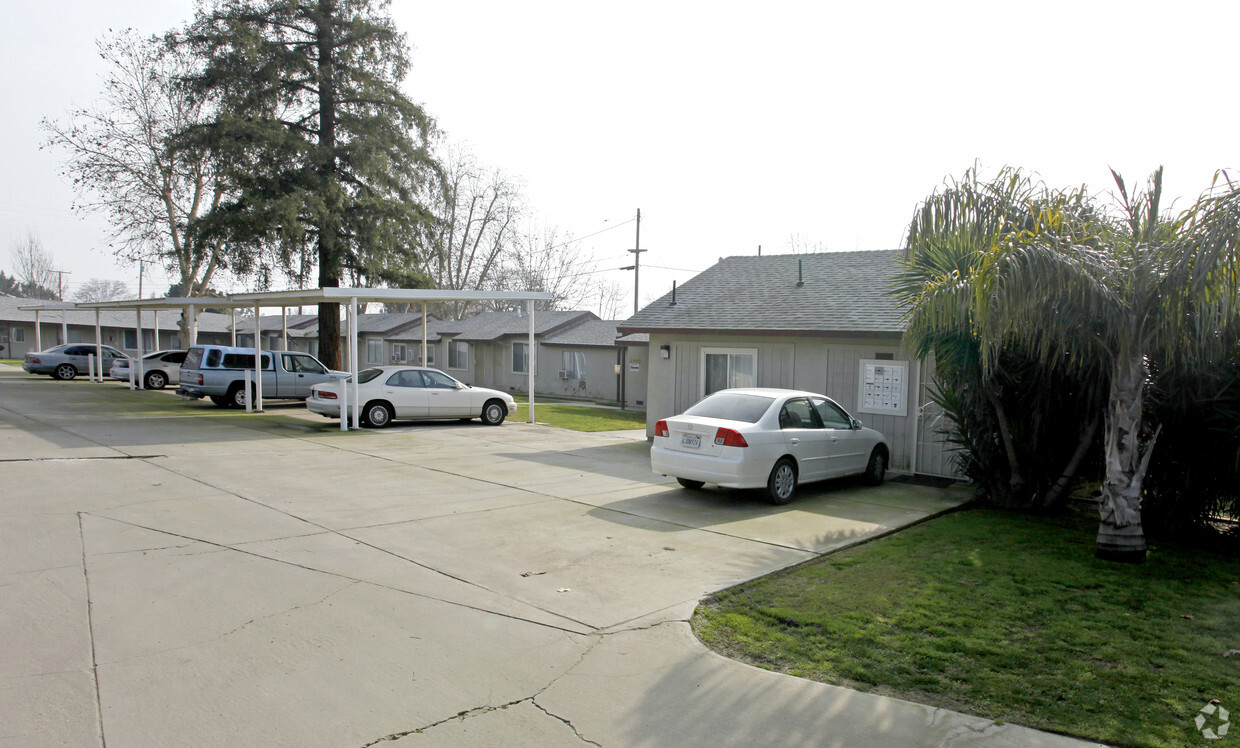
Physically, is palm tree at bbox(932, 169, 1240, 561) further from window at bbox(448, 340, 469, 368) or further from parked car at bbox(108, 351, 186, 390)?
window at bbox(448, 340, 469, 368)

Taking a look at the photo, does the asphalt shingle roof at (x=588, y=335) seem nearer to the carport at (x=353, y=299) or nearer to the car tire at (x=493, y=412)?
the carport at (x=353, y=299)

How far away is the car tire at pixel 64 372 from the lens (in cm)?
3247

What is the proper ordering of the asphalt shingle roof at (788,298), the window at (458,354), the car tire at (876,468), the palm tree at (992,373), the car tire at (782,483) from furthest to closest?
the window at (458,354)
the asphalt shingle roof at (788,298)
the car tire at (876,468)
the car tire at (782,483)
the palm tree at (992,373)

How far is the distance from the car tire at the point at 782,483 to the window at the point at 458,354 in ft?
93.4

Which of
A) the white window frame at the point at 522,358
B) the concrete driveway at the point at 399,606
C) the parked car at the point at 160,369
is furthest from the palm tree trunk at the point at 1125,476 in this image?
the parked car at the point at 160,369

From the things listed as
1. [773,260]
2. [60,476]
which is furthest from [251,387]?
[773,260]

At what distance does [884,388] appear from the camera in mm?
13242

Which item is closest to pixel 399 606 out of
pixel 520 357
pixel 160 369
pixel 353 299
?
pixel 353 299

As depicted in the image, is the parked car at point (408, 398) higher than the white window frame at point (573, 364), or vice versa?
the white window frame at point (573, 364)

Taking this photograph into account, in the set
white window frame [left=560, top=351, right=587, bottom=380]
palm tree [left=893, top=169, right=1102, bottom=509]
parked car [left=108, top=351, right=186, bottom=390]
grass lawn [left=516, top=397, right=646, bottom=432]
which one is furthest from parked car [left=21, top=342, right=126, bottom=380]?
palm tree [left=893, top=169, right=1102, bottom=509]

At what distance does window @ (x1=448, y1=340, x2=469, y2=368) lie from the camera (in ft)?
122

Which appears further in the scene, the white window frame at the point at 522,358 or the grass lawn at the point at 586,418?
the white window frame at the point at 522,358

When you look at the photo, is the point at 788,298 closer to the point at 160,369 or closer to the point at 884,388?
the point at 884,388

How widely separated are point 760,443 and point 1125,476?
3.85 metres
